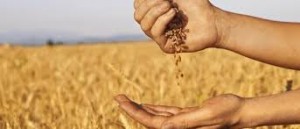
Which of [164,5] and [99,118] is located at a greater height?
[164,5]

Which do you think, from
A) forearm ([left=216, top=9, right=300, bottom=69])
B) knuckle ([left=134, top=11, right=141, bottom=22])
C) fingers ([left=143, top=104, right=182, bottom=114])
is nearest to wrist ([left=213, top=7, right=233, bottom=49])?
forearm ([left=216, top=9, right=300, bottom=69])

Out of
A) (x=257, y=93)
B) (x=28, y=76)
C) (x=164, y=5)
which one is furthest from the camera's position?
(x=28, y=76)

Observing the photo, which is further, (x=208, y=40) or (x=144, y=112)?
(x=208, y=40)

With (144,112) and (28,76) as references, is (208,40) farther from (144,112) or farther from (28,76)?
(28,76)

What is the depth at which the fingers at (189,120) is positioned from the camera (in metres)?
2.07

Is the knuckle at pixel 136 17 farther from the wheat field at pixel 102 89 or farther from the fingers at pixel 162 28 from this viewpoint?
the wheat field at pixel 102 89

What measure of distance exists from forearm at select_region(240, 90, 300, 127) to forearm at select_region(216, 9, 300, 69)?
39 cm

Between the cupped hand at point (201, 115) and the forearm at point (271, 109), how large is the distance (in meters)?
0.02

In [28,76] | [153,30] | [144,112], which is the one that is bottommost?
[28,76]

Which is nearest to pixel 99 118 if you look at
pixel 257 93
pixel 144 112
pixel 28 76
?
pixel 144 112

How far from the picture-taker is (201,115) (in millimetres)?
2084

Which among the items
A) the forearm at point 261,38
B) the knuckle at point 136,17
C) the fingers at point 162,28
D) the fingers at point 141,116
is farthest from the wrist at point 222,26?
the fingers at point 141,116

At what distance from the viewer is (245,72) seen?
6.16m

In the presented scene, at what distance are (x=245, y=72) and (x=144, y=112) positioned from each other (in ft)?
13.2
